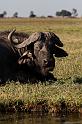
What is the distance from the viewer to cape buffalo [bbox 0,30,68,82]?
561 inches

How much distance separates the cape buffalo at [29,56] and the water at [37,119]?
8.79 feet

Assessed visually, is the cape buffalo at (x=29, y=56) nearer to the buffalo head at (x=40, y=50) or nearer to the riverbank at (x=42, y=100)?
the buffalo head at (x=40, y=50)

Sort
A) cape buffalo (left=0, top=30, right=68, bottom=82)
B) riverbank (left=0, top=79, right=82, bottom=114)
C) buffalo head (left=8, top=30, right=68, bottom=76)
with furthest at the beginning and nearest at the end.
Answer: cape buffalo (left=0, top=30, right=68, bottom=82), buffalo head (left=8, top=30, right=68, bottom=76), riverbank (left=0, top=79, right=82, bottom=114)

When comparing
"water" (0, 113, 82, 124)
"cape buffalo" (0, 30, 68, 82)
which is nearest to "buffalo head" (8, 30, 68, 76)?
"cape buffalo" (0, 30, 68, 82)

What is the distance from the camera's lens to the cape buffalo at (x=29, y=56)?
46.7ft

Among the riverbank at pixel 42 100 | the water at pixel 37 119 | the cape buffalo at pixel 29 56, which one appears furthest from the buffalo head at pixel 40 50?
the water at pixel 37 119

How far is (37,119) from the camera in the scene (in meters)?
11.2

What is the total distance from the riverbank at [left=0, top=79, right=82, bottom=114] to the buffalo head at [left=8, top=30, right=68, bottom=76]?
119 cm

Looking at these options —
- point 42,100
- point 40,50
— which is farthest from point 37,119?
point 40,50

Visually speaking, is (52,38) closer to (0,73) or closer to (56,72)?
(0,73)

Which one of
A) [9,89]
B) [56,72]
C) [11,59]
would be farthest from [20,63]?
[56,72]

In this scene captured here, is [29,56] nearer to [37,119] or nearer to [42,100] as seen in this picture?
[42,100]

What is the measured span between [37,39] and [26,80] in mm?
1064

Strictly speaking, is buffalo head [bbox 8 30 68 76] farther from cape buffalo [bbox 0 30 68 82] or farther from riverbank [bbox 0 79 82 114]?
riverbank [bbox 0 79 82 114]
